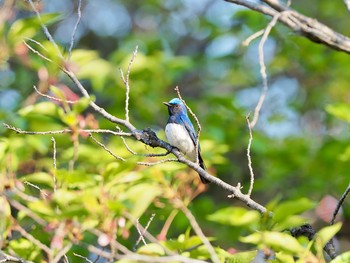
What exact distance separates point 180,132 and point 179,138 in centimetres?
9

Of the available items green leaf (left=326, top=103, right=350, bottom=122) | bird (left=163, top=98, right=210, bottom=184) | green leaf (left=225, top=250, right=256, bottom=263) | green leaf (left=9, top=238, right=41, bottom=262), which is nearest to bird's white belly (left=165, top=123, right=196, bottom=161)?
bird (left=163, top=98, right=210, bottom=184)

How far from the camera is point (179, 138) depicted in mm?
5742

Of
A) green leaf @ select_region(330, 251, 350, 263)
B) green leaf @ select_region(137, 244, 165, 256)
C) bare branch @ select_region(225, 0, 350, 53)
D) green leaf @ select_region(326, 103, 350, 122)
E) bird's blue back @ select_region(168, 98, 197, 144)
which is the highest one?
bare branch @ select_region(225, 0, 350, 53)

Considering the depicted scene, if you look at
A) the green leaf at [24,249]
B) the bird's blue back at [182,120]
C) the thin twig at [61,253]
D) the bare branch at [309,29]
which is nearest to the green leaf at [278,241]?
the thin twig at [61,253]

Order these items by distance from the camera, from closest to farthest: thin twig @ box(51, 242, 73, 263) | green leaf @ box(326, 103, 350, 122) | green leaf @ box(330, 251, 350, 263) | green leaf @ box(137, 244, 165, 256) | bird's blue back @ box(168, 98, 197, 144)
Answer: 1. green leaf @ box(330, 251, 350, 263)
2. green leaf @ box(137, 244, 165, 256)
3. thin twig @ box(51, 242, 73, 263)
4. green leaf @ box(326, 103, 350, 122)
5. bird's blue back @ box(168, 98, 197, 144)

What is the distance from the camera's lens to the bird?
573 cm

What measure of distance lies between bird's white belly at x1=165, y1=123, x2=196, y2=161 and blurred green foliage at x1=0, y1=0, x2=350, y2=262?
0.21 m

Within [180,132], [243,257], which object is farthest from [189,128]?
[243,257]

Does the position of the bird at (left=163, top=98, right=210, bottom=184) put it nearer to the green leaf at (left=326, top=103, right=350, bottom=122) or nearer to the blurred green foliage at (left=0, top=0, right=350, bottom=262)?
the blurred green foliage at (left=0, top=0, right=350, bottom=262)

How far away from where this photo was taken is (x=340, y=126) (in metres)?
10.4

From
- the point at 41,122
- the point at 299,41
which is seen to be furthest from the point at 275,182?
the point at 41,122

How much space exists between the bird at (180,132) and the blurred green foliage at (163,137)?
18cm

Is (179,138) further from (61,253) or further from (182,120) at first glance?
(61,253)

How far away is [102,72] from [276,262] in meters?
4.20
